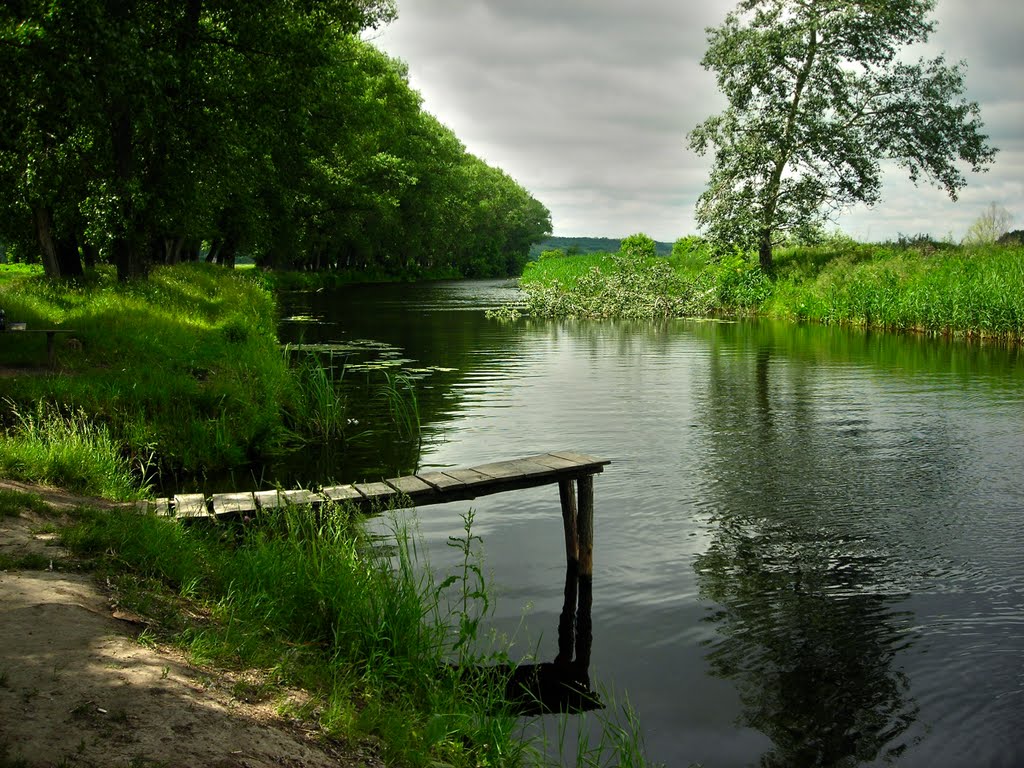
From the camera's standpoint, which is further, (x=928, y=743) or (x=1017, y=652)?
(x=1017, y=652)

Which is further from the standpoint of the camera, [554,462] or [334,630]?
[554,462]

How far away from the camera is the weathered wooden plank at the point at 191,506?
789 cm

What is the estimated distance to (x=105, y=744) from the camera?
3.87 metres

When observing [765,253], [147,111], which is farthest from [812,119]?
[147,111]

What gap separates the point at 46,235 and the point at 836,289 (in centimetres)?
2885

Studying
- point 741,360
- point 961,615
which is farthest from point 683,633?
point 741,360

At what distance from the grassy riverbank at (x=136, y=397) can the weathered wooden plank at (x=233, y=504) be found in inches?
59.3

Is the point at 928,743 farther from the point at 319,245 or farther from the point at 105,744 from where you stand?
the point at 319,245

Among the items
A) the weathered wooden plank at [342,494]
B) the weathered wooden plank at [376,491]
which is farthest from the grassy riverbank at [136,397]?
the weathered wooden plank at [376,491]

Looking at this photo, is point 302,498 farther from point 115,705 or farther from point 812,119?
point 812,119

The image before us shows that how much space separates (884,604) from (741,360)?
17.3 meters

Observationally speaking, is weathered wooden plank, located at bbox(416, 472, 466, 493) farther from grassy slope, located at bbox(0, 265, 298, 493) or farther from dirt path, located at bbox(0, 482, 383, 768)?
grassy slope, located at bbox(0, 265, 298, 493)

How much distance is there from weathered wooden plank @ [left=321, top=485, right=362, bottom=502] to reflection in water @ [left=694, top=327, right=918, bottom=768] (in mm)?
3235

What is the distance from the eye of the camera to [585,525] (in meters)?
8.34
